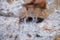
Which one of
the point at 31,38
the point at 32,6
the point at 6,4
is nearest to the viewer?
the point at 31,38

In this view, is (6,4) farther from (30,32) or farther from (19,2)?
(30,32)

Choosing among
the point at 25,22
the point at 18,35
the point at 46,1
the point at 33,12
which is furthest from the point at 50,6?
the point at 18,35

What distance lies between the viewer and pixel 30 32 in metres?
1.16

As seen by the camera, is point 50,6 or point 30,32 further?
point 50,6

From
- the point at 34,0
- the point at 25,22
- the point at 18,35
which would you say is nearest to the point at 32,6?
the point at 34,0

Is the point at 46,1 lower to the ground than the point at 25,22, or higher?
higher

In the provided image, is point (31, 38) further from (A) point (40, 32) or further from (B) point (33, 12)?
(B) point (33, 12)

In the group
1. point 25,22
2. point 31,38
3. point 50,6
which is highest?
point 50,6

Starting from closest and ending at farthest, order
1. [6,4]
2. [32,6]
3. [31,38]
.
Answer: [31,38] < [32,6] < [6,4]

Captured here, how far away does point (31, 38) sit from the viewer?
111 cm

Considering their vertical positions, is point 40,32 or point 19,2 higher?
point 19,2

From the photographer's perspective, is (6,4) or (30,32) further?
(6,4)

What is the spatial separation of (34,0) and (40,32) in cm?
28

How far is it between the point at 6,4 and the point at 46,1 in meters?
0.39
